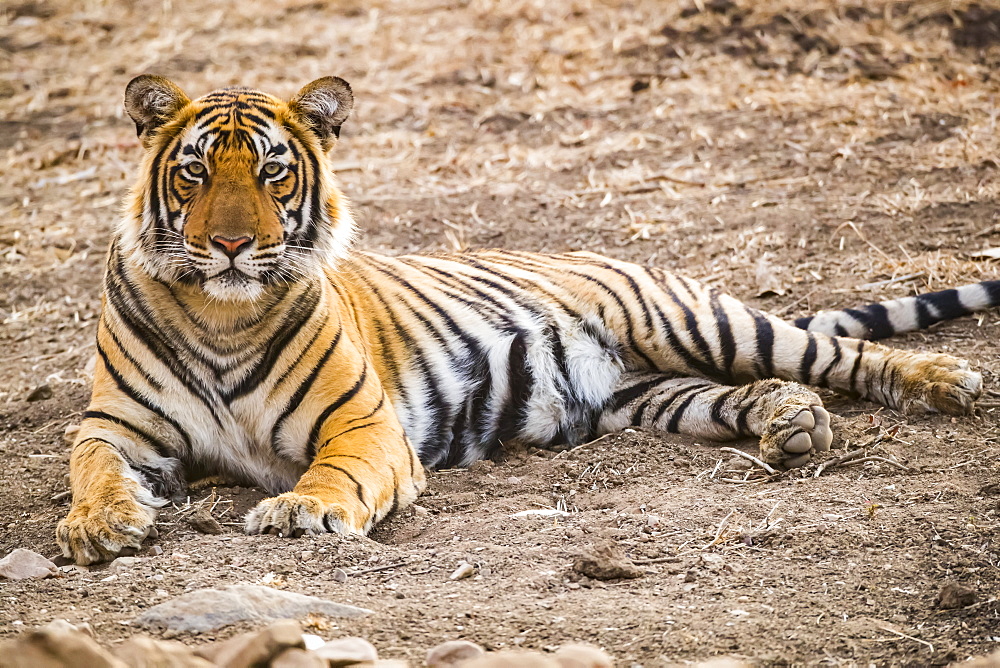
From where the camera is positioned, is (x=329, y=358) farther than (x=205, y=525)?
Yes

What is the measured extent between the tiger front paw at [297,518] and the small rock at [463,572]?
1.44 ft

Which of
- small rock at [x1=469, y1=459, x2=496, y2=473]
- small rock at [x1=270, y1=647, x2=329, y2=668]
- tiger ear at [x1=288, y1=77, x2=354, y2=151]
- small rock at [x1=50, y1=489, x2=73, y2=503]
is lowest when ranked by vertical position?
small rock at [x1=469, y1=459, x2=496, y2=473]

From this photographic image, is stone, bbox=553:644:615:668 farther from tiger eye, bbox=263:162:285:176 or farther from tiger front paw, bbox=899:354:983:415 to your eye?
tiger front paw, bbox=899:354:983:415

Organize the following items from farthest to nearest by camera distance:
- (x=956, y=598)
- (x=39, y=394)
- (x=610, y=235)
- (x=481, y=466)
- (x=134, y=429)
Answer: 1. (x=610, y=235)
2. (x=39, y=394)
3. (x=481, y=466)
4. (x=134, y=429)
5. (x=956, y=598)

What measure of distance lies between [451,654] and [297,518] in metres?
0.99

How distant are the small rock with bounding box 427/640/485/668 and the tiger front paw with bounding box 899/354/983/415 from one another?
2.34m

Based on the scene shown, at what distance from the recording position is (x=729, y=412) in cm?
399

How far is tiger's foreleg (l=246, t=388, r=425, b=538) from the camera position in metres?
3.01

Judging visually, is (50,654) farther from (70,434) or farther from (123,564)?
(70,434)

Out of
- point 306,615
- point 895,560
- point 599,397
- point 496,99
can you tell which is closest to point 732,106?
point 496,99

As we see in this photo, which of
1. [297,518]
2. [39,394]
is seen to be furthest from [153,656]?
[39,394]

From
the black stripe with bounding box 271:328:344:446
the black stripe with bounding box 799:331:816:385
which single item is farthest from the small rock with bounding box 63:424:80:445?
the black stripe with bounding box 799:331:816:385

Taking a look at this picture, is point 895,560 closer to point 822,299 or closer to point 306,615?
point 306,615

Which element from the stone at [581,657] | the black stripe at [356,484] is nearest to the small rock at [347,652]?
the stone at [581,657]
